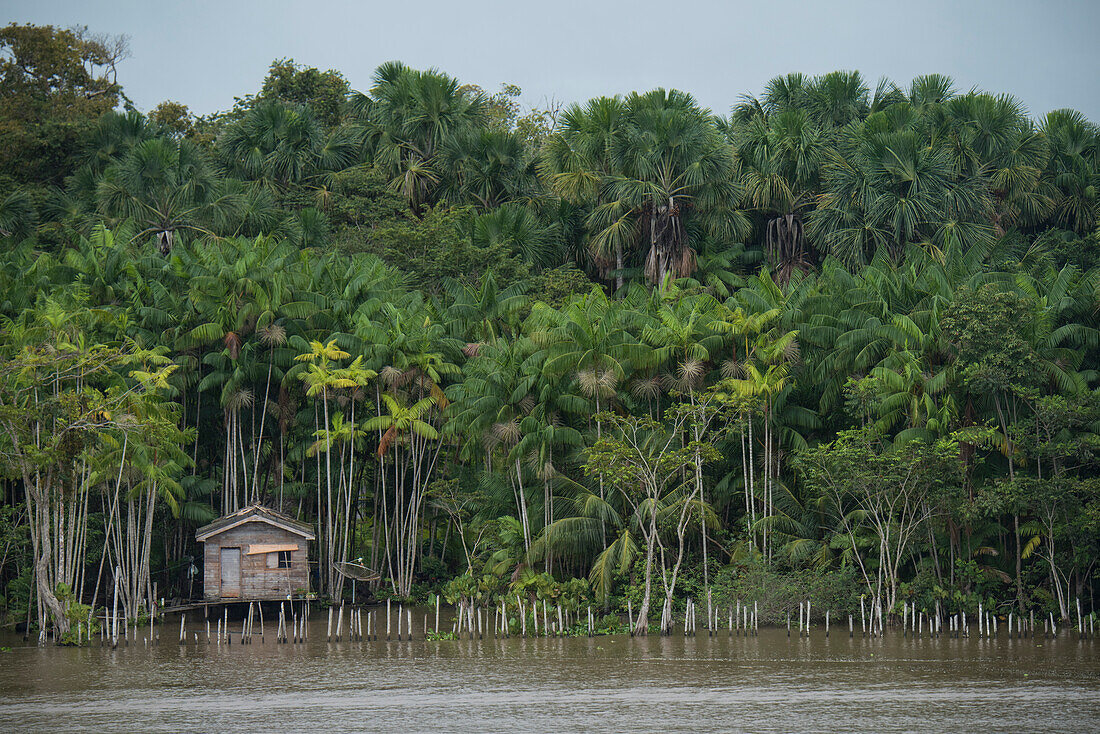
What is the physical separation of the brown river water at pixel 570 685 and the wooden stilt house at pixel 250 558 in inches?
165

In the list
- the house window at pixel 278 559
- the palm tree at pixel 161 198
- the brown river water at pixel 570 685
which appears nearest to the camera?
the brown river water at pixel 570 685

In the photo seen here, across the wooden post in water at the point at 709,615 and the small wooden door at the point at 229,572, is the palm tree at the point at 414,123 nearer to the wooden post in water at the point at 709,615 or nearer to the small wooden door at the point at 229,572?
the small wooden door at the point at 229,572

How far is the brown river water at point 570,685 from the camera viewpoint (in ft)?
58.3

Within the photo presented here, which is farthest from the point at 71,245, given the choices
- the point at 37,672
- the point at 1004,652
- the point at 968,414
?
the point at 1004,652

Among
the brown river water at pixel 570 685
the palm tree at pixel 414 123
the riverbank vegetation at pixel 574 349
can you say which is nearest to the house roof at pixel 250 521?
the riverbank vegetation at pixel 574 349

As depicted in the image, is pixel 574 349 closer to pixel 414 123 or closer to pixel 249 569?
pixel 249 569

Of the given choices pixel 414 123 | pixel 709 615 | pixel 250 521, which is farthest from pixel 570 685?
pixel 414 123

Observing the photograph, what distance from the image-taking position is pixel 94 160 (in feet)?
143

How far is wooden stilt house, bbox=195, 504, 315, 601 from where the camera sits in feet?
105

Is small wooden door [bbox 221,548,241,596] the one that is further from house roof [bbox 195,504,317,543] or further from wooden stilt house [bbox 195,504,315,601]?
house roof [bbox 195,504,317,543]

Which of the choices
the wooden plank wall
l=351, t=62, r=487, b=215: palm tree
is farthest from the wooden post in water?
l=351, t=62, r=487, b=215: palm tree

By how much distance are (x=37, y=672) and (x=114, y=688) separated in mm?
3054

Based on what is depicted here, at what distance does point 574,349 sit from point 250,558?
10485 millimetres

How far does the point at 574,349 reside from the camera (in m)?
31.8
